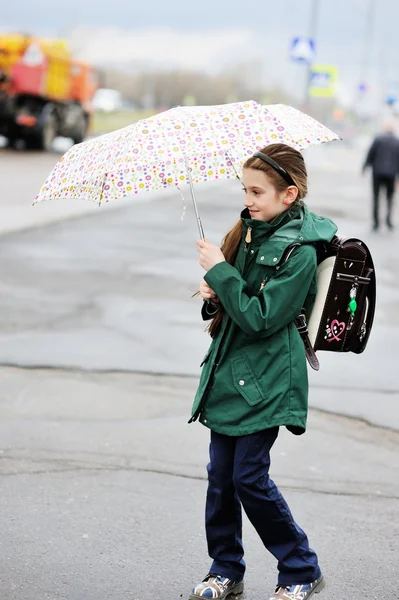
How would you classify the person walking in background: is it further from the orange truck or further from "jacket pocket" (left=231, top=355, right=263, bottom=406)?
the orange truck

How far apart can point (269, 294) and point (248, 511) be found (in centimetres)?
77

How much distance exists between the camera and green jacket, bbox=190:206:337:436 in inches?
124

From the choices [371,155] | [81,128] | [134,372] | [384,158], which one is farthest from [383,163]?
[81,128]

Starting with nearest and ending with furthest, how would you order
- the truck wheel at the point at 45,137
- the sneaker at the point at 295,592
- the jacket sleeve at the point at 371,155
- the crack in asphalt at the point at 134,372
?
the sneaker at the point at 295,592 < the crack in asphalt at the point at 134,372 < the jacket sleeve at the point at 371,155 < the truck wheel at the point at 45,137

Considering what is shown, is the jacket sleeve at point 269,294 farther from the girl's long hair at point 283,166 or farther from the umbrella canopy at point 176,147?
the umbrella canopy at point 176,147

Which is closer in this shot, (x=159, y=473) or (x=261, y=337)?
(x=261, y=337)

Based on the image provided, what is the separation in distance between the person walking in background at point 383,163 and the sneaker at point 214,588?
13554mm

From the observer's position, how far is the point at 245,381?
127 inches

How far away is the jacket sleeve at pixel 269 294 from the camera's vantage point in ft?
10.2

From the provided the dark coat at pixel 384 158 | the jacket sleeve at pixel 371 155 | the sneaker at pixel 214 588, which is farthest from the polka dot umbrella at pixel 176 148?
the jacket sleeve at pixel 371 155

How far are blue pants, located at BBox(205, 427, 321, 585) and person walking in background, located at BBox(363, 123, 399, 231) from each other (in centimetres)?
1355

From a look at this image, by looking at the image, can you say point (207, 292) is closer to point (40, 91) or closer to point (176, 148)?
point (176, 148)

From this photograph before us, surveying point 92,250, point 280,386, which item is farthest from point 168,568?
point 92,250

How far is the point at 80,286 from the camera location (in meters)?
9.71
